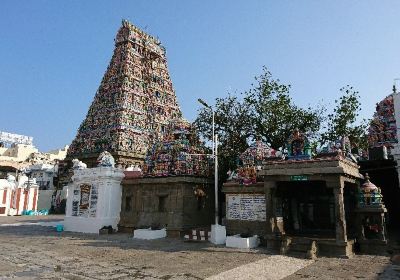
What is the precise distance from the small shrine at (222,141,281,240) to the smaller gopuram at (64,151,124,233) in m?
10.7

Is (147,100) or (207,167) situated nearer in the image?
(207,167)

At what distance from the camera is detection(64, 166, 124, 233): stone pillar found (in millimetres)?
27297

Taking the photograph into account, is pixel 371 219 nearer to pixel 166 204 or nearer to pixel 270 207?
pixel 270 207

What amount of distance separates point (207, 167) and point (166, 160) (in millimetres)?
3352

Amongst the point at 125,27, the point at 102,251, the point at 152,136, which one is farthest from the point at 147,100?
the point at 102,251

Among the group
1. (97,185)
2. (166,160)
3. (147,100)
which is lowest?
(97,185)

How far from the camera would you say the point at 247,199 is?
2091 centimetres

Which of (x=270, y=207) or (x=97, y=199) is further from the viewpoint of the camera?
(x=97, y=199)

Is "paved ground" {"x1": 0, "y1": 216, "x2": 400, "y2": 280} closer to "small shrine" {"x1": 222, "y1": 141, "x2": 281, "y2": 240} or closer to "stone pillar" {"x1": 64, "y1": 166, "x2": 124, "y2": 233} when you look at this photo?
"small shrine" {"x1": 222, "y1": 141, "x2": 281, "y2": 240}

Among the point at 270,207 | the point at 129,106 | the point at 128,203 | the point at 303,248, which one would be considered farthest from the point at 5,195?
the point at 303,248

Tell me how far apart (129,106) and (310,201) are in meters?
31.9

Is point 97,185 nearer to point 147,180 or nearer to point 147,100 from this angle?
point 147,180

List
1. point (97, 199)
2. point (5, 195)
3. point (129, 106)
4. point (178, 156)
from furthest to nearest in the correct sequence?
point (5, 195) → point (129, 106) → point (97, 199) → point (178, 156)

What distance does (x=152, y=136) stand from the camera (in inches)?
1912
